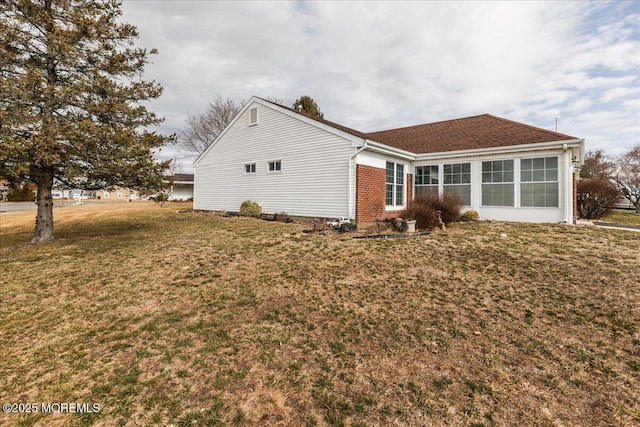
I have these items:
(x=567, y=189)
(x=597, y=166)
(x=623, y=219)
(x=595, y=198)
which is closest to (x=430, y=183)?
(x=567, y=189)

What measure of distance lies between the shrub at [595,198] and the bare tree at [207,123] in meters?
34.1

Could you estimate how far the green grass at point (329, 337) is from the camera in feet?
8.89

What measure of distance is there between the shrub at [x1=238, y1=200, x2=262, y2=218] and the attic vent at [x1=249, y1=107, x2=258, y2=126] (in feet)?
14.3

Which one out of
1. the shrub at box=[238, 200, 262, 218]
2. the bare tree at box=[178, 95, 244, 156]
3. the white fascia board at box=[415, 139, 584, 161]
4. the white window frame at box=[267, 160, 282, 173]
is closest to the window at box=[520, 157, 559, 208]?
the white fascia board at box=[415, 139, 584, 161]

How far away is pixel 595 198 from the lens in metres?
16.9

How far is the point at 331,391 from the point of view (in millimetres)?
2900

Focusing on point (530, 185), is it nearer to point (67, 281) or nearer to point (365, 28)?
point (365, 28)

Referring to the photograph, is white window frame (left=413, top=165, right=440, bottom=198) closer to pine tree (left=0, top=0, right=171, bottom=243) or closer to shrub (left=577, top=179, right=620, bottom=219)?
shrub (left=577, top=179, right=620, bottom=219)

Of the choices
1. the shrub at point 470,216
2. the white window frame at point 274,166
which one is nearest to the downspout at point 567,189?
the shrub at point 470,216

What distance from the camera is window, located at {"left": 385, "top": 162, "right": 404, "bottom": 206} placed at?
13039 mm

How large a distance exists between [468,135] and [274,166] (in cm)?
1056

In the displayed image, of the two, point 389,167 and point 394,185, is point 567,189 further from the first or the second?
point 389,167

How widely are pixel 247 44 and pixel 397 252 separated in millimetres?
15831

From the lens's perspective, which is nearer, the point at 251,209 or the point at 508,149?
the point at 508,149
